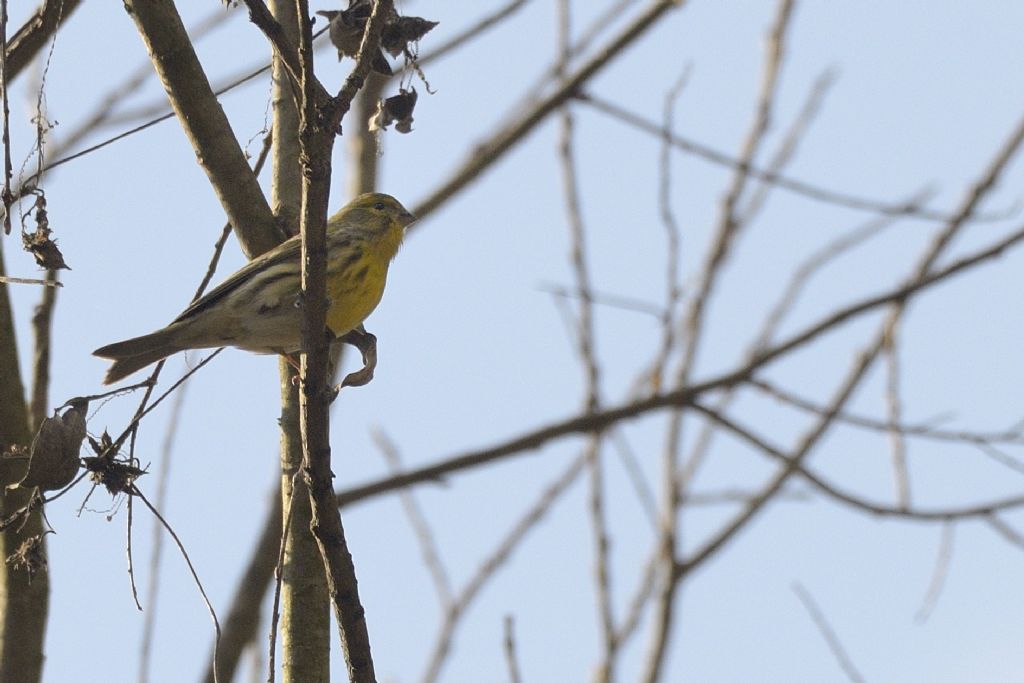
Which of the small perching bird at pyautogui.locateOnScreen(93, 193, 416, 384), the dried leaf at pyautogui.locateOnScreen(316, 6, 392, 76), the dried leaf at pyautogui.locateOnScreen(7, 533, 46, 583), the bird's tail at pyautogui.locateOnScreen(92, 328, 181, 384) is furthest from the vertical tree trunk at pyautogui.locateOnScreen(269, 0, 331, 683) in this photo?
the bird's tail at pyautogui.locateOnScreen(92, 328, 181, 384)

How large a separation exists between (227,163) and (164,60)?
382 millimetres

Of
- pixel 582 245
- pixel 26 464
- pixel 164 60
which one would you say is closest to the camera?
pixel 26 464

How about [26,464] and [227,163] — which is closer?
[26,464]

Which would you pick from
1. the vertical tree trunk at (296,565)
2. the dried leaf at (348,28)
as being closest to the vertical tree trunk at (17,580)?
the vertical tree trunk at (296,565)

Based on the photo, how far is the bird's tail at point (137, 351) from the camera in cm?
530

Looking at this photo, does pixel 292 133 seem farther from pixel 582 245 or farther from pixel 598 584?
pixel 598 584

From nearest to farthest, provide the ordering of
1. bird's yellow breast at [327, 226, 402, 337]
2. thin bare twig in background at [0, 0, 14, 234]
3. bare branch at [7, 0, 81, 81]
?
1. thin bare twig in background at [0, 0, 14, 234]
2. bare branch at [7, 0, 81, 81]
3. bird's yellow breast at [327, 226, 402, 337]

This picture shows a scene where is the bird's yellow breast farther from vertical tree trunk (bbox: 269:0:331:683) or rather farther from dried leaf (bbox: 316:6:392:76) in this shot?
dried leaf (bbox: 316:6:392:76)

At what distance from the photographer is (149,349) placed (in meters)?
5.37

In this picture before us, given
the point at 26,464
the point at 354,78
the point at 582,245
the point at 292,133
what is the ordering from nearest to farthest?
the point at 354,78, the point at 26,464, the point at 292,133, the point at 582,245

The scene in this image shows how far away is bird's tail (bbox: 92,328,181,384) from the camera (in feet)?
17.4

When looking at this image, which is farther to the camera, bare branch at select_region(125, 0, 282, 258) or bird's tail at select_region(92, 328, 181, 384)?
bird's tail at select_region(92, 328, 181, 384)

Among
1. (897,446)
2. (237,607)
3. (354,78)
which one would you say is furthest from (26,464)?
(897,446)

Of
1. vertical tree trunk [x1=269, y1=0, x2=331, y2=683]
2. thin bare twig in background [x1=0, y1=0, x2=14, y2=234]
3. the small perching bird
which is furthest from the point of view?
the small perching bird
